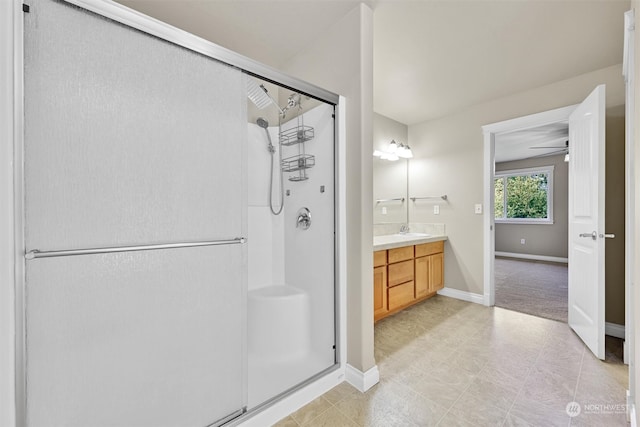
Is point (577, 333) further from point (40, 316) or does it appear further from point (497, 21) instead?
point (40, 316)

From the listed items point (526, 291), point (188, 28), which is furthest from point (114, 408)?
point (526, 291)

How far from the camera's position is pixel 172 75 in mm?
1130

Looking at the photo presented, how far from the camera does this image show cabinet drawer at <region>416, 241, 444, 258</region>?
118 inches

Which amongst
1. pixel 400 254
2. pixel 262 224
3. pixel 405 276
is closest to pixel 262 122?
pixel 262 224

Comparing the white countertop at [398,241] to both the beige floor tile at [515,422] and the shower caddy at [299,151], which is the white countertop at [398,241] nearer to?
the shower caddy at [299,151]

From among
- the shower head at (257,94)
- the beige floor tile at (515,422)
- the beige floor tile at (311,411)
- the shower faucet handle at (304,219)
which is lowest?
the beige floor tile at (311,411)

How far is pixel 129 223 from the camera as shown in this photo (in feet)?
3.37

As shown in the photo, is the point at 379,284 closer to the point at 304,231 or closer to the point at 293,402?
the point at 304,231

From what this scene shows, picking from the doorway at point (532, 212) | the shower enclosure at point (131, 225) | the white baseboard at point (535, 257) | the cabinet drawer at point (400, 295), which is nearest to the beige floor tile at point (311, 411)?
the shower enclosure at point (131, 225)

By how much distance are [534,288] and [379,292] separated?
2817mm

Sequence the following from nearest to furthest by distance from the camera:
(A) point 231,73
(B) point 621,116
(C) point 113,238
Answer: (C) point 113,238 < (A) point 231,73 < (B) point 621,116

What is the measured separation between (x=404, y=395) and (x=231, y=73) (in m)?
2.02

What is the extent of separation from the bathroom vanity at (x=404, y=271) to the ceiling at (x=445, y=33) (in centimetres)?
165

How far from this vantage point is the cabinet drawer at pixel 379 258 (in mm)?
2408
